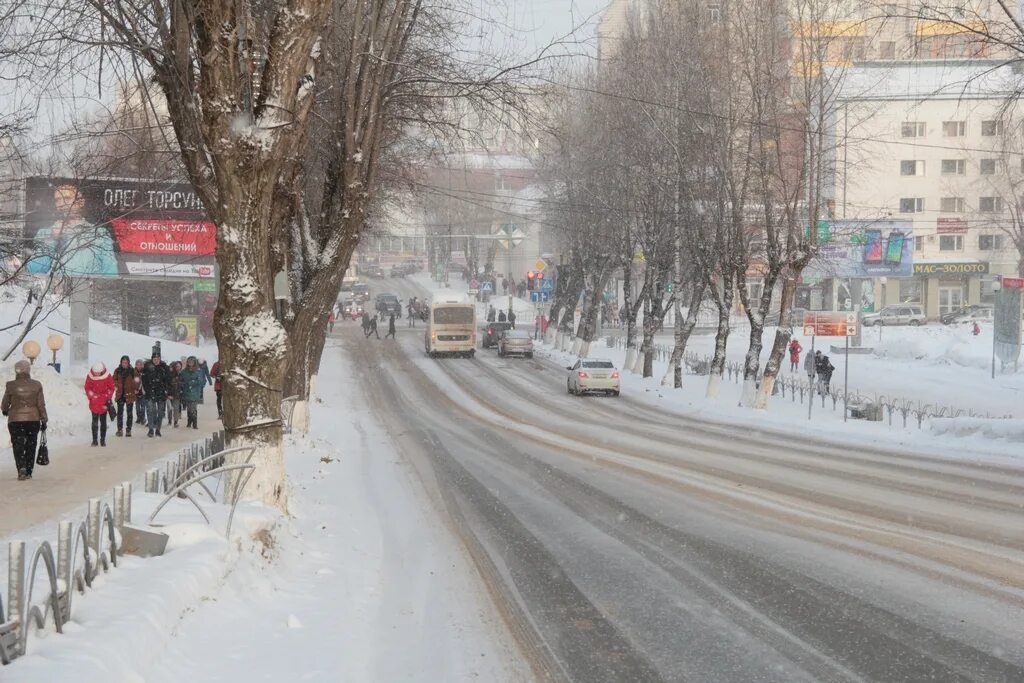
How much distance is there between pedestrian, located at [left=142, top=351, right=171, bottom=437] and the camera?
22.1 metres

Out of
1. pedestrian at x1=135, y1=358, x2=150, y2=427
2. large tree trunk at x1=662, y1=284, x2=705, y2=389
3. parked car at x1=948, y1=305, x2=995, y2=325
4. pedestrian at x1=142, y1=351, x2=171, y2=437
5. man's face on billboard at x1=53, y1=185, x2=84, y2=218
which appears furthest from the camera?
parked car at x1=948, y1=305, x2=995, y2=325

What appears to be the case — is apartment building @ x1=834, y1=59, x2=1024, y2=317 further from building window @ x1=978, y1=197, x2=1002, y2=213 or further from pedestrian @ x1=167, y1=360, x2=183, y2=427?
pedestrian @ x1=167, y1=360, x2=183, y2=427

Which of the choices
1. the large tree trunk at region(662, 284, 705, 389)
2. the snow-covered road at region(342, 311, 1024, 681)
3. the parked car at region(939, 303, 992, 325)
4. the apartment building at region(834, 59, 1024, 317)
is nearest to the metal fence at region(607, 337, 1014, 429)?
the large tree trunk at region(662, 284, 705, 389)

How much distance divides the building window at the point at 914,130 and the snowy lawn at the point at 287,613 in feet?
223

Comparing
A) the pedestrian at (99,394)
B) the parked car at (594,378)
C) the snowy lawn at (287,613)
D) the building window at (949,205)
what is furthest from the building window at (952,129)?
the snowy lawn at (287,613)

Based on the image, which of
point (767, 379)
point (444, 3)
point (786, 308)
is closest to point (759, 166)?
point (786, 308)

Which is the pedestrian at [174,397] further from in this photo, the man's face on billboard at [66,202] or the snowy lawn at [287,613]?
the snowy lawn at [287,613]

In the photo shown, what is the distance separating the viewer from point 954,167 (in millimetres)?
75438

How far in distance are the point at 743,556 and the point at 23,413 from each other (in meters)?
10.0

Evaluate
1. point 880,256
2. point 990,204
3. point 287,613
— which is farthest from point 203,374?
point 990,204

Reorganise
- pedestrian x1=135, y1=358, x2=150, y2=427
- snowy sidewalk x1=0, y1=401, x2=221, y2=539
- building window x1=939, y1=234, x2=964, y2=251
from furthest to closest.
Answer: building window x1=939, y1=234, x2=964, y2=251
pedestrian x1=135, y1=358, x2=150, y2=427
snowy sidewalk x1=0, y1=401, x2=221, y2=539

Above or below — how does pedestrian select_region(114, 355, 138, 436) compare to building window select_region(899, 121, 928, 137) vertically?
below

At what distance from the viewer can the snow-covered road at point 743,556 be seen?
7.35 meters

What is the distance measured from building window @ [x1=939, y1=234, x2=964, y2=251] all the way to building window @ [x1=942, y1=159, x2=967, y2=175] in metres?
4.41
